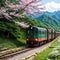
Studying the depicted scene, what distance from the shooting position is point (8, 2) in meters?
29.1

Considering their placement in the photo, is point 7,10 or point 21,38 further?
point 21,38

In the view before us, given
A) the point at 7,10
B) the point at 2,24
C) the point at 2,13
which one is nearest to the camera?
the point at 2,13

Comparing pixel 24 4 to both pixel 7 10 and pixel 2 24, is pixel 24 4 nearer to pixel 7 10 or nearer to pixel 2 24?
pixel 7 10

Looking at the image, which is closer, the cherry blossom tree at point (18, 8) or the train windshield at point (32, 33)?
the cherry blossom tree at point (18, 8)

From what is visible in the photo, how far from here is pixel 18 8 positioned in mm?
30250

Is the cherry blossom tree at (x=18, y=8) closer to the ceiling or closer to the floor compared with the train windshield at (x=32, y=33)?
closer to the ceiling

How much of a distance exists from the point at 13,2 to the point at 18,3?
665 millimetres

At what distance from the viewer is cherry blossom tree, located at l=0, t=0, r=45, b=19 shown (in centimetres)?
2878

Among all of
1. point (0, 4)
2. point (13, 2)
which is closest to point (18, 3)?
point (13, 2)

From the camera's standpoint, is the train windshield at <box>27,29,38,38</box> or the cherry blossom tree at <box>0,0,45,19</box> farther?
the train windshield at <box>27,29,38,38</box>

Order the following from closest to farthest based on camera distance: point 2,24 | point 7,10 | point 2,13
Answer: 1. point 2,13
2. point 7,10
3. point 2,24

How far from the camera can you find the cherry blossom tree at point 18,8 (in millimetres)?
28781

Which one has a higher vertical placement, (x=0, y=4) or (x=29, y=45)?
(x=0, y=4)

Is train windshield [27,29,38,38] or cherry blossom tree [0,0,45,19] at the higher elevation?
cherry blossom tree [0,0,45,19]
